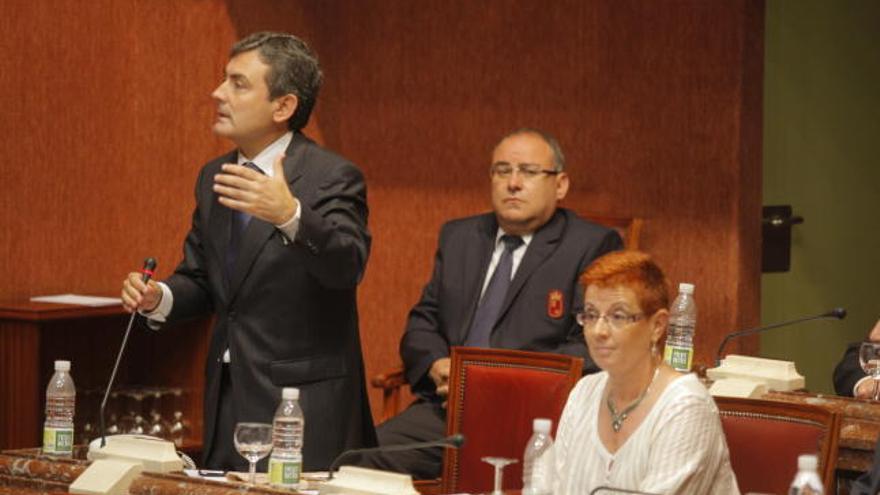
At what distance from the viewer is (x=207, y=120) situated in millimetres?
6418

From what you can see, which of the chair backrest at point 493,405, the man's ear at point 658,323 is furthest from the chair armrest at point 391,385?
the man's ear at point 658,323

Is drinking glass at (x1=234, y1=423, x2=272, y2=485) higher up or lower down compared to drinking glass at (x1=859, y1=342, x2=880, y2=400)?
lower down

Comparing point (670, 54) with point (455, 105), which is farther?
point (455, 105)

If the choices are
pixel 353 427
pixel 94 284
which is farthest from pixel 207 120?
pixel 353 427

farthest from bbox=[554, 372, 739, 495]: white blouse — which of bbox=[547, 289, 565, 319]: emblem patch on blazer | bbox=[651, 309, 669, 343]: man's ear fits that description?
bbox=[547, 289, 565, 319]: emblem patch on blazer

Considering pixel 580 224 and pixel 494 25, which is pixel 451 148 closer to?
pixel 494 25

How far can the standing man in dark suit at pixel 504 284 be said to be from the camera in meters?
5.45

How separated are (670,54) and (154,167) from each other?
2.12m

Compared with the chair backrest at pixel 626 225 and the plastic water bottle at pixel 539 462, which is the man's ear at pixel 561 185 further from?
the plastic water bottle at pixel 539 462

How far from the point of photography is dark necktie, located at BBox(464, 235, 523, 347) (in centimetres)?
555

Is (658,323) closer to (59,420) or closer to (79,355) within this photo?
(59,420)

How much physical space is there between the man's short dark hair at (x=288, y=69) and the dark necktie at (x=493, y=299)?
1403 millimetres

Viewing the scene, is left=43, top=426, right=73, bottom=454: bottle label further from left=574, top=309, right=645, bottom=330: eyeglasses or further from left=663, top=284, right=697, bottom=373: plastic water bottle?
left=663, top=284, right=697, bottom=373: plastic water bottle

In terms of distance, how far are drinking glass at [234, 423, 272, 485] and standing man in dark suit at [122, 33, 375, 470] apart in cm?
53
